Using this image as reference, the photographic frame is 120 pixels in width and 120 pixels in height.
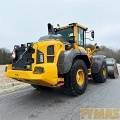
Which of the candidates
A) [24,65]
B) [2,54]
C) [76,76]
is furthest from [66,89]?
[2,54]

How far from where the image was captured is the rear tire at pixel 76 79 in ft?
20.9

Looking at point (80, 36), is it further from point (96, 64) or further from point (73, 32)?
point (96, 64)

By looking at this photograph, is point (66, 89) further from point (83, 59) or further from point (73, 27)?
point (73, 27)

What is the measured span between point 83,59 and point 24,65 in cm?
242

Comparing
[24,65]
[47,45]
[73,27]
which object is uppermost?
[73,27]

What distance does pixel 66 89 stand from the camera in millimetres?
6434

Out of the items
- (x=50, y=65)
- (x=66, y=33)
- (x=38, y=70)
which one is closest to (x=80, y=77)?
(x=50, y=65)

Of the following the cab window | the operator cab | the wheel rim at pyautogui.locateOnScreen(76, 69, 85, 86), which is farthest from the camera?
the cab window

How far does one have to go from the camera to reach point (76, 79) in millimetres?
6609

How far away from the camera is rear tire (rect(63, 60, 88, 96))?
20.9 feet

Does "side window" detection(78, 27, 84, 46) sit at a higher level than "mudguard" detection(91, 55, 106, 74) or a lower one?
higher

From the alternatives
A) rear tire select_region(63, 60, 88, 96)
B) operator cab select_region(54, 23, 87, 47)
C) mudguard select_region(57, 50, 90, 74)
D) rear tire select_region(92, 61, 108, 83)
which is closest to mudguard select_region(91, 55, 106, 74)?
rear tire select_region(92, 61, 108, 83)

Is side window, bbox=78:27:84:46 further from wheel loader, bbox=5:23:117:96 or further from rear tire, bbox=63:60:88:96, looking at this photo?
rear tire, bbox=63:60:88:96

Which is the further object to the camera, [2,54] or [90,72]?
[2,54]
